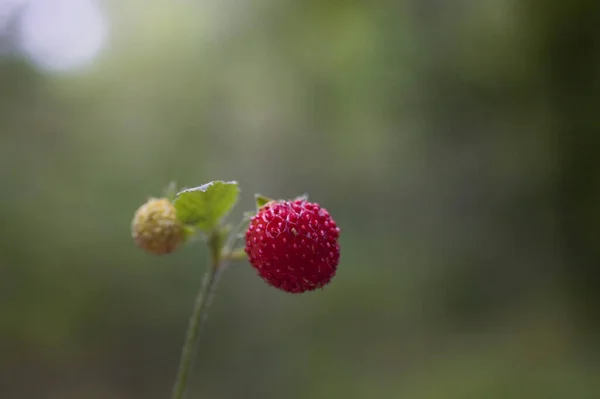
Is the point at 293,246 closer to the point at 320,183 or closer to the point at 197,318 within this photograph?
the point at 197,318

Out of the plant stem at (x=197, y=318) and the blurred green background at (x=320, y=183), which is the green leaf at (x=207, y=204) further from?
the blurred green background at (x=320, y=183)

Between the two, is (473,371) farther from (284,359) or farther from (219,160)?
(219,160)

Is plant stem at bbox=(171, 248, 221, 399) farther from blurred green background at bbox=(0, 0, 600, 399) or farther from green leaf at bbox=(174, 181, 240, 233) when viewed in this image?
blurred green background at bbox=(0, 0, 600, 399)

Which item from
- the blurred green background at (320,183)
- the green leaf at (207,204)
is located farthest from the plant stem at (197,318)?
the blurred green background at (320,183)

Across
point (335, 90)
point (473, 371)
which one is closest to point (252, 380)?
point (473, 371)

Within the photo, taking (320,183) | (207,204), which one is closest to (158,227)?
(207,204)

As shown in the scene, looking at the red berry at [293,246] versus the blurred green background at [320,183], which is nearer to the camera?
the red berry at [293,246]
